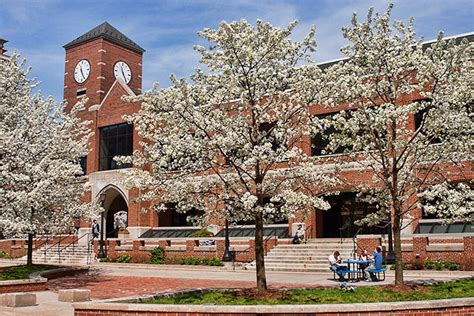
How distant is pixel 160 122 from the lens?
1421 cm

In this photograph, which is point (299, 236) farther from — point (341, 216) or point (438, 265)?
point (438, 265)

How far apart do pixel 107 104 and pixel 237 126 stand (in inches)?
1254

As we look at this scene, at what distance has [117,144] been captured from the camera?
42.4m

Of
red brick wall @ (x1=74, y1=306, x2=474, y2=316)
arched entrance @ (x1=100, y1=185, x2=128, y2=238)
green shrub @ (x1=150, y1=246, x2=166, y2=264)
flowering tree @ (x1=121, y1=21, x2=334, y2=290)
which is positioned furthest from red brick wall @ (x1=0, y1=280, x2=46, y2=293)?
arched entrance @ (x1=100, y1=185, x2=128, y2=238)

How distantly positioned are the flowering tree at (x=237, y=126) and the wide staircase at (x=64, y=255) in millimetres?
21516

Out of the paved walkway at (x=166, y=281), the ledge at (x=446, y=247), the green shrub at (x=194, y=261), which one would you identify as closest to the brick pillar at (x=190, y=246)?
the green shrub at (x=194, y=261)

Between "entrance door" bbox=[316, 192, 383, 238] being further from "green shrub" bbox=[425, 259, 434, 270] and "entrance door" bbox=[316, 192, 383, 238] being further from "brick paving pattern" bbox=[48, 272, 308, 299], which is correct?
"brick paving pattern" bbox=[48, 272, 308, 299]

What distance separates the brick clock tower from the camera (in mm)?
41062

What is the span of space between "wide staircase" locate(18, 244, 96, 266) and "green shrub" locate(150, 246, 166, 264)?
4514mm

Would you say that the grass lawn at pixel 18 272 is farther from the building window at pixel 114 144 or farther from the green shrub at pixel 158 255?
the building window at pixel 114 144

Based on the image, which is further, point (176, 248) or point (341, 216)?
point (341, 216)

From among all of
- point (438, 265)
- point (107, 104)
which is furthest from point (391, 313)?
point (107, 104)

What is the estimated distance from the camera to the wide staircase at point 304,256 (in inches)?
1004

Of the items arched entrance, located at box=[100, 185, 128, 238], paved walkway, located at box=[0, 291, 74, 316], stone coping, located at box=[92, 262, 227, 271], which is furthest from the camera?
arched entrance, located at box=[100, 185, 128, 238]
